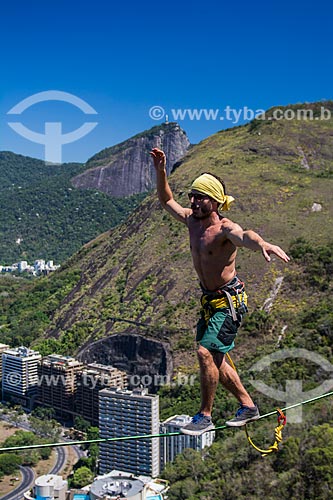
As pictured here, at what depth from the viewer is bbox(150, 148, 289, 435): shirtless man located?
3.86 metres

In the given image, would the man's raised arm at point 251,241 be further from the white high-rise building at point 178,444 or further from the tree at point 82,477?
the tree at point 82,477

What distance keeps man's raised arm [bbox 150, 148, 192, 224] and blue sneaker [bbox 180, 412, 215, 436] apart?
4.37 feet

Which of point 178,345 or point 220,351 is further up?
point 220,351

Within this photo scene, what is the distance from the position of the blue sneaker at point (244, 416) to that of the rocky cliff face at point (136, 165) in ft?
337

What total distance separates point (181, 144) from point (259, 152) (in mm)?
61949

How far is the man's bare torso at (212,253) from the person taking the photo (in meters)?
3.85

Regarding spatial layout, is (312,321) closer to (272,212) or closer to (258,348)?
(258,348)

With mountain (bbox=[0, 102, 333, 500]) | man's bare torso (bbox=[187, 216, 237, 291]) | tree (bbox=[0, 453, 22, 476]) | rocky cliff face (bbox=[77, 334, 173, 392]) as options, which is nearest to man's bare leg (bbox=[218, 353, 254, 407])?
man's bare torso (bbox=[187, 216, 237, 291])

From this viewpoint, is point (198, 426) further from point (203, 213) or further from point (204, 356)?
point (203, 213)

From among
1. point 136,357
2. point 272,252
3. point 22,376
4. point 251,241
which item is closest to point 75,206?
point 22,376

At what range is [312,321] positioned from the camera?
29.0 meters

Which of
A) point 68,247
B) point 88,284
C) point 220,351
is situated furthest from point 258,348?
point 68,247

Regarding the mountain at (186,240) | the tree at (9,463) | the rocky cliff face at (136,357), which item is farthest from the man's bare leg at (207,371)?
the rocky cliff face at (136,357)

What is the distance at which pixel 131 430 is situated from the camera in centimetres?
2397
